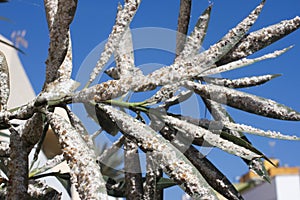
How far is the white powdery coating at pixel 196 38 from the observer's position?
66cm

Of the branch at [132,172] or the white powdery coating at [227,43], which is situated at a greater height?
the white powdery coating at [227,43]

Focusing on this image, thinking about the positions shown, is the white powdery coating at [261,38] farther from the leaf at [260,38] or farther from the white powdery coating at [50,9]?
the white powdery coating at [50,9]

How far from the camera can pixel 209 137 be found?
0.65m

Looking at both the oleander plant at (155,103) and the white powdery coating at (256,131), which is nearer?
the oleander plant at (155,103)

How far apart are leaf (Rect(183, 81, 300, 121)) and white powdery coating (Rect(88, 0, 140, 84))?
0.31 feet

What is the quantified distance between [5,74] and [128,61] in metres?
0.16

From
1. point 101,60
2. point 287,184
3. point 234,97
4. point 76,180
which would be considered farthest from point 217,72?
point 287,184

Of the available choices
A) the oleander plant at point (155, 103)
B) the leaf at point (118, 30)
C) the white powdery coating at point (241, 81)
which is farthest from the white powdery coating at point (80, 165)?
the white powdery coating at point (241, 81)

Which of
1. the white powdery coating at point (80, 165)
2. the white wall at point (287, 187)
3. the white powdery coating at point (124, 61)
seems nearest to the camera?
the white powdery coating at point (80, 165)

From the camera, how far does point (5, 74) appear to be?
29.5 inches

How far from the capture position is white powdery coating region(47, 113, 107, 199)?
1.56 ft

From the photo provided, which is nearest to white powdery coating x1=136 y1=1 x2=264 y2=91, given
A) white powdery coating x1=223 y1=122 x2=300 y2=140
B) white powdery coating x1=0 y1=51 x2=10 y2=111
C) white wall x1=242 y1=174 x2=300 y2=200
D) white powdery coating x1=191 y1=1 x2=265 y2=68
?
white powdery coating x1=191 y1=1 x2=265 y2=68

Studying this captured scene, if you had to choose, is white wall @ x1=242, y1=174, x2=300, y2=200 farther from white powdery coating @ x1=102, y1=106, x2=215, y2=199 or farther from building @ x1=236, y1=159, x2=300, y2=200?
white powdery coating @ x1=102, y1=106, x2=215, y2=199

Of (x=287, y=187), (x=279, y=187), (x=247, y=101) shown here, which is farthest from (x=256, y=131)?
(x=287, y=187)
